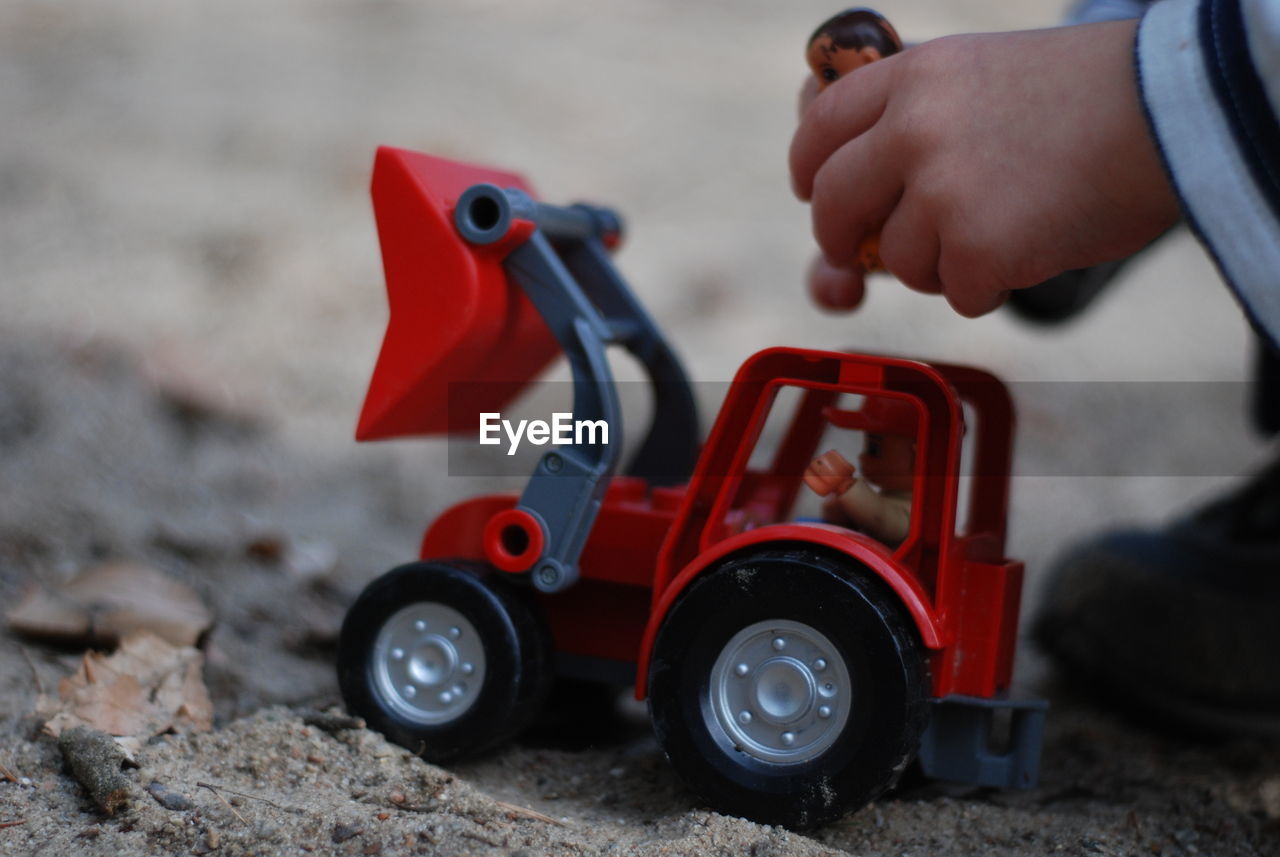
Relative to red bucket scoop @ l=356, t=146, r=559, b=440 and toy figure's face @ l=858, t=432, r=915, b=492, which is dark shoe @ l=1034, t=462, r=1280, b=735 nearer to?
toy figure's face @ l=858, t=432, r=915, b=492

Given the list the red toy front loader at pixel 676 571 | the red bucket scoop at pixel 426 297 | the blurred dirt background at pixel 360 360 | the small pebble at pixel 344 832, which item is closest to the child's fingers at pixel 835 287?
the red toy front loader at pixel 676 571

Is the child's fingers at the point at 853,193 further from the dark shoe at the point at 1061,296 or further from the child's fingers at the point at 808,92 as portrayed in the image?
the dark shoe at the point at 1061,296

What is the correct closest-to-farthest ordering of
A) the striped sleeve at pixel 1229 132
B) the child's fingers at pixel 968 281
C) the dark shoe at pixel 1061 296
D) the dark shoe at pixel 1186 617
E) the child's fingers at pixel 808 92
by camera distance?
the striped sleeve at pixel 1229 132 < the child's fingers at pixel 968 281 < the child's fingers at pixel 808 92 < the dark shoe at pixel 1186 617 < the dark shoe at pixel 1061 296

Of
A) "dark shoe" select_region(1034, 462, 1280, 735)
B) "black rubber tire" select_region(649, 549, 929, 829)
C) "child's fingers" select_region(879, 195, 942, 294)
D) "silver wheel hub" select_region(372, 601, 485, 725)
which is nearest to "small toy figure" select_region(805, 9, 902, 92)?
"child's fingers" select_region(879, 195, 942, 294)

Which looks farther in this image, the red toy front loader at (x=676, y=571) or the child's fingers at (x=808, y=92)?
the child's fingers at (x=808, y=92)

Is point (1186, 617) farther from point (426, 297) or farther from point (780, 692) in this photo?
point (426, 297)

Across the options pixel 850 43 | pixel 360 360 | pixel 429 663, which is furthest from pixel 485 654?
pixel 360 360

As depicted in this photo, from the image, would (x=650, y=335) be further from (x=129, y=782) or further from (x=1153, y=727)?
(x=1153, y=727)
